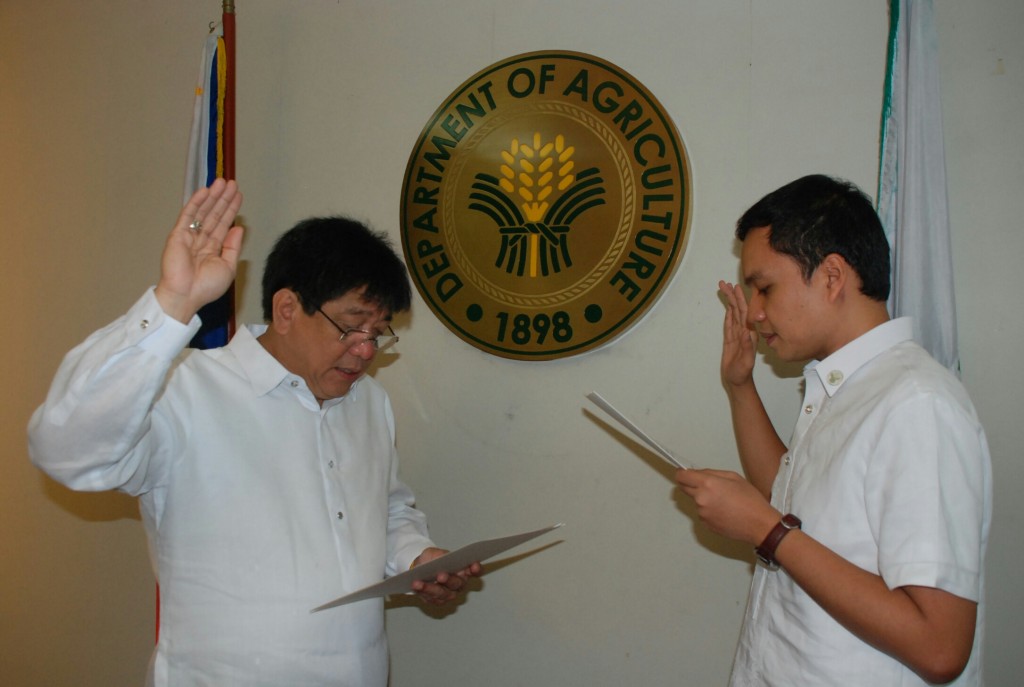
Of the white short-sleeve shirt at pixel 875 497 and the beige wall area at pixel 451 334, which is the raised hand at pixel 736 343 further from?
the white short-sleeve shirt at pixel 875 497

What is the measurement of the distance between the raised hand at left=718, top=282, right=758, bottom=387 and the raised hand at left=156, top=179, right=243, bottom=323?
1116 mm

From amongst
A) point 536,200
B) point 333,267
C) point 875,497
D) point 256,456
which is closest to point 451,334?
point 536,200

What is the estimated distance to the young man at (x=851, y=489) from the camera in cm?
127

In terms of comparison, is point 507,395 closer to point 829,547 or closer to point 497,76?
point 497,76

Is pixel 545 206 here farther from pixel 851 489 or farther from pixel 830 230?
pixel 851 489

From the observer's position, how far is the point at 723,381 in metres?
2.07

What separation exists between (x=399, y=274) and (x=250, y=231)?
1009 mm

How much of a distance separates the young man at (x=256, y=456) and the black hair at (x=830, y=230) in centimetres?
85

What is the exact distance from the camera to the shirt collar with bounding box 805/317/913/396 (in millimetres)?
1510

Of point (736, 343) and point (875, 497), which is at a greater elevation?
point (736, 343)

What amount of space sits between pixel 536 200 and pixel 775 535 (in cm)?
119

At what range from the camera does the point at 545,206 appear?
2271 mm

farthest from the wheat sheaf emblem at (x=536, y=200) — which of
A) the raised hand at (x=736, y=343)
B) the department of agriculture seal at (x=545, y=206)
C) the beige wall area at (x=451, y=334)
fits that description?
the raised hand at (x=736, y=343)

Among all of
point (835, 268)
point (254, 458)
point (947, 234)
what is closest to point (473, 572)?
point (254, 458)
